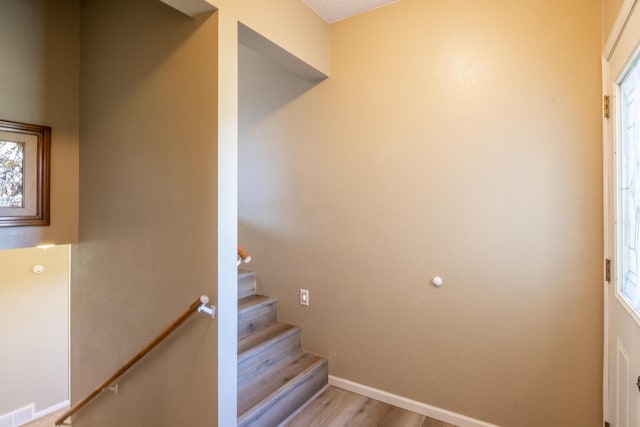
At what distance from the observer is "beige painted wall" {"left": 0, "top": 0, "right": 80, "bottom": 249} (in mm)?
2096

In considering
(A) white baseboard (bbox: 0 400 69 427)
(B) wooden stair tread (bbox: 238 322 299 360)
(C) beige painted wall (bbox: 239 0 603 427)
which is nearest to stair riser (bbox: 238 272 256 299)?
(C) beige painted wall (bbox: 239 0 603 427)

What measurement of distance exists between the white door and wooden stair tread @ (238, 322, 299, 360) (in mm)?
1955

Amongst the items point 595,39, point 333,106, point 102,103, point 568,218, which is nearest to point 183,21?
point 102,103

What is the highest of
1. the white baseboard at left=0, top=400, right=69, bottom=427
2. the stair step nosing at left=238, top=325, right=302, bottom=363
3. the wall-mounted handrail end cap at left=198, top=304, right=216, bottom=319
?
the wall-mounted handrail end cap at left=198, top=304, right=216, bottom=319

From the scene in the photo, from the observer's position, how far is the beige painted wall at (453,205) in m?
Answer: 1.73

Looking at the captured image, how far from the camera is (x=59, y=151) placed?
2332 mm

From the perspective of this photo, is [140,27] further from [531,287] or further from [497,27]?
[531,287]

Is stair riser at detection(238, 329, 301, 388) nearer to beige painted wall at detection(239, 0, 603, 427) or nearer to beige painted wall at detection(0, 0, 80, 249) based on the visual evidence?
beige painted wall at detection(239, 0, 603, 427)

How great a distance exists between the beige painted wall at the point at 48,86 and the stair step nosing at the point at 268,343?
1586 millimetres

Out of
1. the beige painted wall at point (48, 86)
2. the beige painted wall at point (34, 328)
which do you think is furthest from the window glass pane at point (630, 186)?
the beige painted wall at point (34, 328)

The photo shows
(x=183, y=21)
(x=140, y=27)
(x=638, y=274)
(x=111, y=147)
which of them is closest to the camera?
(x=638, y=274)

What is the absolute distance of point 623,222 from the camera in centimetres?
142

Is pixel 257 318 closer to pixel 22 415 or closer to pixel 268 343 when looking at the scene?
pixel 268 343

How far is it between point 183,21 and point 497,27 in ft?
5.94
